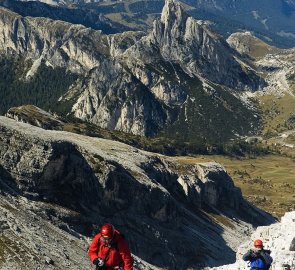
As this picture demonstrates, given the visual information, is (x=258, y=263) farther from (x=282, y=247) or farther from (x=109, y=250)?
(x=282, y=247)

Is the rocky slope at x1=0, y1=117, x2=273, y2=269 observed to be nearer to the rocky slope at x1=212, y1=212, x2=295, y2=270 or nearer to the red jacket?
the rocky slope at x1=212, y1=212, x2=295, y2=270

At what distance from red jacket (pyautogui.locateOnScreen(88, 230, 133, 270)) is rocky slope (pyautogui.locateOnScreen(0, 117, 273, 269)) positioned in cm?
5010

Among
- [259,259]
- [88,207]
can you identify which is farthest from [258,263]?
[88,207]

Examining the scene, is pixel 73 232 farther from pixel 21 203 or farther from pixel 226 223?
pixel 226 223

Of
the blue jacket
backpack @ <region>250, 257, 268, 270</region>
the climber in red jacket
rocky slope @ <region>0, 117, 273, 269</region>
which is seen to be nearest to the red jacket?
the climber in red jacket

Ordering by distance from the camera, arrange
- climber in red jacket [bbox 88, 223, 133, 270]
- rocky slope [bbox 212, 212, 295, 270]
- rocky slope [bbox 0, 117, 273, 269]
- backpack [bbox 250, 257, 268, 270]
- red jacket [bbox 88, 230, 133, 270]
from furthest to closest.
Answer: rocky slope [bbox 0, 117, 273, 269], rocky slope [bbox 212, 212, 295, 270], backpack [bbox 250, 257, 268, 270], red jacket [bbox 88, 230, 133, 270], climber in red jacket [bbox 88, 223, 133, 270]

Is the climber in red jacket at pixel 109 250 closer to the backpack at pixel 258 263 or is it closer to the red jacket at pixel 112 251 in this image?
the red jacket at pixel 112 251

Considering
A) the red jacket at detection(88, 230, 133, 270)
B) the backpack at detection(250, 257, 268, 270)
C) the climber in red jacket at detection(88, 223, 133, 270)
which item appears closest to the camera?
the climber in red jacket at detection(88, 223, 133, 270)

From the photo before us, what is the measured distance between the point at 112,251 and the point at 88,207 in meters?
95.7

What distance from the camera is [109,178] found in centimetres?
12875

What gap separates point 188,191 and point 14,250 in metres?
94.9

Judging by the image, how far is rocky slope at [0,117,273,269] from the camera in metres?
87.9

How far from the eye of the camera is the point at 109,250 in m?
26.4

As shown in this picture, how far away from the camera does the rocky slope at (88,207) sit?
87875 millimetres
